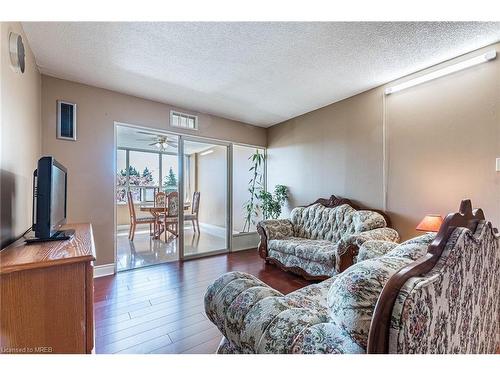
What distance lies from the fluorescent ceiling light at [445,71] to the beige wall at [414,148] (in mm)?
55

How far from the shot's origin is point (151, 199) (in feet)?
15.4

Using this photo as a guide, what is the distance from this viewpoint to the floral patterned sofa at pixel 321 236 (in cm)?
250

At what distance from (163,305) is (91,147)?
7.18 ft

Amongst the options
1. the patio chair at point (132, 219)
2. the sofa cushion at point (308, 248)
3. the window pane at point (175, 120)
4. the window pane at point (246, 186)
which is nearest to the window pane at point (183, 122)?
the window pane at point (175, 120)

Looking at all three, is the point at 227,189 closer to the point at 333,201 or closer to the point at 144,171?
the point at 144,171

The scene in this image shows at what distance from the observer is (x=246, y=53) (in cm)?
223

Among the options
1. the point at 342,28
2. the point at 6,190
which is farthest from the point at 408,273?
the point at 6,190

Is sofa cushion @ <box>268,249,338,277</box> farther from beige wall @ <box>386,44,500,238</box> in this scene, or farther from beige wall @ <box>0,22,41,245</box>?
beige wall @ <box>0,22,41,245</box>

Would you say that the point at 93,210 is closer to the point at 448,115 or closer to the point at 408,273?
the point at 408,273

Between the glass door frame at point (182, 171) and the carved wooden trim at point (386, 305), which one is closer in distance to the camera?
the carved wooden trim at point (386, 305)

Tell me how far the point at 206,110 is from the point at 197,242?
2.32 meters

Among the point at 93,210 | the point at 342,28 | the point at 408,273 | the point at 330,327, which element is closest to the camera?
the point at 408,273

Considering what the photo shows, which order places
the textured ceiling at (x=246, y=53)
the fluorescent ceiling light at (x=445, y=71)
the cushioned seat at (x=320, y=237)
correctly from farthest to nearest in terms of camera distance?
the cushioned seat at (x=320, y=237) → the fluorescent ceiling light at (x=445, y=71) → the textured ceiling at (x=246, y=53)

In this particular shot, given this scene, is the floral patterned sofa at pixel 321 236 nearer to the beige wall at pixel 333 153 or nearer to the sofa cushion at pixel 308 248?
the sofa cushion at pixel 308 248
